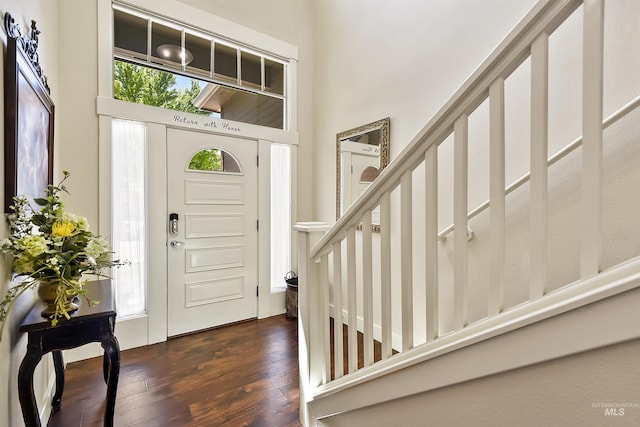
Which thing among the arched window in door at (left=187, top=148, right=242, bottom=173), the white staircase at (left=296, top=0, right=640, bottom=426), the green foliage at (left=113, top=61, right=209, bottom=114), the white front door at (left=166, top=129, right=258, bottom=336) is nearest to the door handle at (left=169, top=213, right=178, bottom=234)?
the white front door at (left=166, top=129, right=258, bottom=336)

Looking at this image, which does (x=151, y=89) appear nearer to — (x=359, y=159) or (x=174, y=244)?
(x=174, y=244)

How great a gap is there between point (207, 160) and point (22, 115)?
5.55 ft

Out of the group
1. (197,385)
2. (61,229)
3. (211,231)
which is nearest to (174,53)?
(211,231)

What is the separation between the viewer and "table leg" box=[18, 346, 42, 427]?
1254mm

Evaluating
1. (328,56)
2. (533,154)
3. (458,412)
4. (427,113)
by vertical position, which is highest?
(328,56)

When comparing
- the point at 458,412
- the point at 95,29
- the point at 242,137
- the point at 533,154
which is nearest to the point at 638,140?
the point at 533,154

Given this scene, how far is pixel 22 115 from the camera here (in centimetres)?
133

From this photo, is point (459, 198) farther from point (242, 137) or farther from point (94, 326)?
point (242, 137)

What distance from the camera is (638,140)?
4.49ft

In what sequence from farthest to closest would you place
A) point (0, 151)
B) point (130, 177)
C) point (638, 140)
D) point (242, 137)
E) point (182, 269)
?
point (242, 137) < point (182, 269) < point (130, 177) < point (638, 140) < point (0, 151)

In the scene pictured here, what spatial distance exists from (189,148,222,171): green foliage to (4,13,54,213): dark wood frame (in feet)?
4.08

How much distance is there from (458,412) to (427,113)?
2045mm

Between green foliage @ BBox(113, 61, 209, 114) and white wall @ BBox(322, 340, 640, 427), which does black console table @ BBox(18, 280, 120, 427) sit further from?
green foliage @ BBox(113, 61, 209, 114)

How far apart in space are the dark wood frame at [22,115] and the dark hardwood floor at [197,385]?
1359mm
